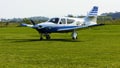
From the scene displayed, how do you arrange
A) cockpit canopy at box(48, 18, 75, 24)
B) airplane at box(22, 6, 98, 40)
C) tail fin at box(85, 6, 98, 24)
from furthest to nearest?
tail fin at box(85, 6, 98, 24) < cockpit canopy at box(48, 18, 75, 24) < airplane at box(22, 6, 98, 40)

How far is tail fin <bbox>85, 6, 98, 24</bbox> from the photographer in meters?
35.1

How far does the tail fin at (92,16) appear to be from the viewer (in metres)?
Result: 35.1

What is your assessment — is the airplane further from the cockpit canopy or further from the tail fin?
the tail fin

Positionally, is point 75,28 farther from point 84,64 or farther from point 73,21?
point 84,64

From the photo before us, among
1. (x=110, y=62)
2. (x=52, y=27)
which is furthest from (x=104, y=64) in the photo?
(x=52, y=27)

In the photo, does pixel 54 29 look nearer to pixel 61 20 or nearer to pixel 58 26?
pixel 58 26

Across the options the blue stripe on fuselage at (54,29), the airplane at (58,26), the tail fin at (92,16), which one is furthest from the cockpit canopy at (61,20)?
the tail fin at (92,16)

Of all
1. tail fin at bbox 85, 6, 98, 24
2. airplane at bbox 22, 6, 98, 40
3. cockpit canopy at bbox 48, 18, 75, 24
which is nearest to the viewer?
airplane at bbox 22, 6, 98, 40

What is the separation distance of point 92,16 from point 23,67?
23.9 m

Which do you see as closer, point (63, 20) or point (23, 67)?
point (23, 67)

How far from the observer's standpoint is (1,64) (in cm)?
1312

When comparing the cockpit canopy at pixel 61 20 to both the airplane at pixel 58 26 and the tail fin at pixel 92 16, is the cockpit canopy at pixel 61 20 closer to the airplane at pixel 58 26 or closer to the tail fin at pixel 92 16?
the airplane at pixel 58 26

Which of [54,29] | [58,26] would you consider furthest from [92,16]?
[54,29]

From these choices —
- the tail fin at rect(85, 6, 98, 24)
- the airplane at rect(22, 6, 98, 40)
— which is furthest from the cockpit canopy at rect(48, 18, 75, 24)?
the tail fin at rect(85, 6, 98, 24)
